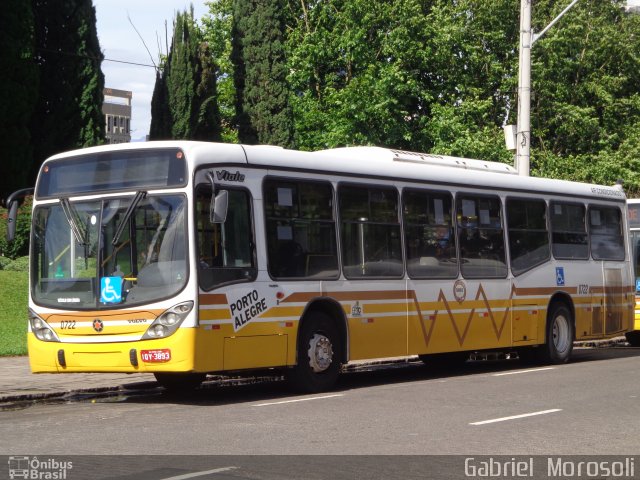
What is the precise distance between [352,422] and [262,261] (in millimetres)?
3320

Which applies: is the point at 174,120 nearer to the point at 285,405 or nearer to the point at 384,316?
the point at 384,316

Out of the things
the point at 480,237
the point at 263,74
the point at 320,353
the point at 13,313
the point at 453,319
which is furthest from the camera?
the point at 263,74

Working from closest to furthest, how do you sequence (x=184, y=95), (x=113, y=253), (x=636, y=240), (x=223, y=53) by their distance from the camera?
(x=113, y=253) < (x=636, y=240) < (x=184, y=95) < (x=223, y=53)

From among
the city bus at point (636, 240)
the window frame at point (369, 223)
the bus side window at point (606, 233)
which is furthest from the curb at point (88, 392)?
the city bus at point (636, 240)

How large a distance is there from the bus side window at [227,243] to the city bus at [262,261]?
0.02 meters

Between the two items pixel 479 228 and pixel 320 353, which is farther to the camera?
pixel 479 228

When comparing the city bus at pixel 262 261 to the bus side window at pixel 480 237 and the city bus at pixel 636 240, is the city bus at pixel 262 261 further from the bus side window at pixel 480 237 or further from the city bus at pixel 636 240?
the city bus at pixel 636 240

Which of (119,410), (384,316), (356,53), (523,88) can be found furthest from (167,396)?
(356,53)

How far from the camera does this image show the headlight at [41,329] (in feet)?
46.8

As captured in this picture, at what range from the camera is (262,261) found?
14.5m

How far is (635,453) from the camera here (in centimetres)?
978

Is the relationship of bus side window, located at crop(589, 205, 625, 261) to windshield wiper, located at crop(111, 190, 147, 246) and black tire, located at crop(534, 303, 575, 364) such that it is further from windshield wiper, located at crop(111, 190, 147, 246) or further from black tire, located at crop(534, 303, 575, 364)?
windshield wiper, located at crop(111, 190, 147, 246)

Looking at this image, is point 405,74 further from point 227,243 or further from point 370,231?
point 227,243

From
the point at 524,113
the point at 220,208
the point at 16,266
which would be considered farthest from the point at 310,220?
the point at 16,266
